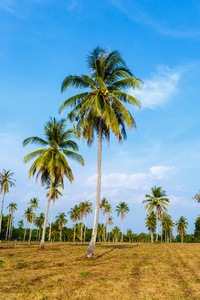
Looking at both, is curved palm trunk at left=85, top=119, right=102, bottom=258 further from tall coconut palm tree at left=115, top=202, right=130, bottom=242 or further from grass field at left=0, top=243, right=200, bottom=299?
tall coconut palm tree at left=115, top=202, right=130, bottom=242

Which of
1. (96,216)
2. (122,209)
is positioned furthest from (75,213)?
(96,216)

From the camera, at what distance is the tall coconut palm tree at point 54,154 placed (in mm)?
26844

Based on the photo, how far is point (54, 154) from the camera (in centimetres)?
2816

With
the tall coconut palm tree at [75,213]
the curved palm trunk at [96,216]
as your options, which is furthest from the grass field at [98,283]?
the tall coconut palm tree at [75,213]

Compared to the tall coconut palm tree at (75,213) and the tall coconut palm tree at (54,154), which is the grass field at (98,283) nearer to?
the tall coconut palm tree at (54,154)

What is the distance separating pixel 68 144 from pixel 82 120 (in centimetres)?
898

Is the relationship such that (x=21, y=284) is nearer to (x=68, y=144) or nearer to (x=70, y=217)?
(x=68, y=144)

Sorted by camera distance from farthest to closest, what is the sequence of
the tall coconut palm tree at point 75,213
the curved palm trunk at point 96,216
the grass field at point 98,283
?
the tall coconut palm tree at point 75,213
the curved palm trunk at point 96,216
the grass field at point 98,283

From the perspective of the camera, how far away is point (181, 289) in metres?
9.12

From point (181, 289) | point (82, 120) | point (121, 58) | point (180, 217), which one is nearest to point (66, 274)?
point (181, 289)

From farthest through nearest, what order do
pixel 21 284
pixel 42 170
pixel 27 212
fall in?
pixel 27 212
pixel 42 170
pixel 21 284

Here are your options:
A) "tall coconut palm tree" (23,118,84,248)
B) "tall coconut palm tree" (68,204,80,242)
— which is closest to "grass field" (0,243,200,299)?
"tall coconut palm tree" (23,118,84,248)

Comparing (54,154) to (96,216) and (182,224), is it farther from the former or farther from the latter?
(182,224)

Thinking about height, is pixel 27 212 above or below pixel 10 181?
below
